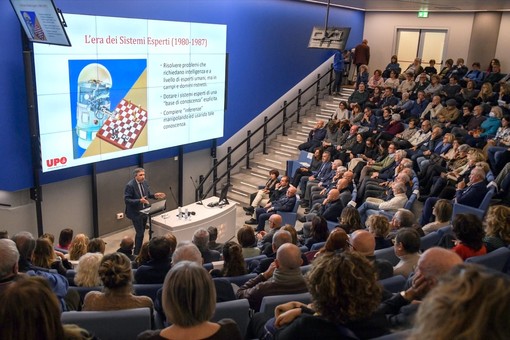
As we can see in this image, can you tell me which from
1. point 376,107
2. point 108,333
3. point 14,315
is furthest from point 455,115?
point 14,315

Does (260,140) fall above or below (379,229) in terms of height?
below

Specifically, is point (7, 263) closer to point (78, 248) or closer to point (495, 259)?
point (78, 248)

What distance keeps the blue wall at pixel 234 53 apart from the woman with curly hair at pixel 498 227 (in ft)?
20.0

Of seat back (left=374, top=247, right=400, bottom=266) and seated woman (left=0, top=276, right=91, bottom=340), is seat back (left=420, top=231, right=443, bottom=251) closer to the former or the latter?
seat back (left=374, top=247, right=400, bottom=266)

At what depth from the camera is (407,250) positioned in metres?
3.56

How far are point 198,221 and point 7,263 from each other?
457 centimetres

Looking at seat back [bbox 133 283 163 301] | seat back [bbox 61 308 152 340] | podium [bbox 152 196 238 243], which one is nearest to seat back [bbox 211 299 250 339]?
seat back [bbox 61 308 152 340]

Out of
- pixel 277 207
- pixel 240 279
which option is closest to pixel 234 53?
pixel 277 207

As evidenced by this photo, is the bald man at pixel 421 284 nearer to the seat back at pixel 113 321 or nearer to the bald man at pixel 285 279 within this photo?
the bald man at pixel 285 279

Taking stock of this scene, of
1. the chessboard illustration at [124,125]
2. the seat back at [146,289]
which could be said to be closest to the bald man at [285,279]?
the seat back at [146,289]

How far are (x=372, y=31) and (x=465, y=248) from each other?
503 inches

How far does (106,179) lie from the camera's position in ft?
25.8

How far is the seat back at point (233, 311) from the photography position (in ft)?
9.31

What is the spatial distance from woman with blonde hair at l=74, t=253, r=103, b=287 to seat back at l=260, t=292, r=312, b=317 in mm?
1389
